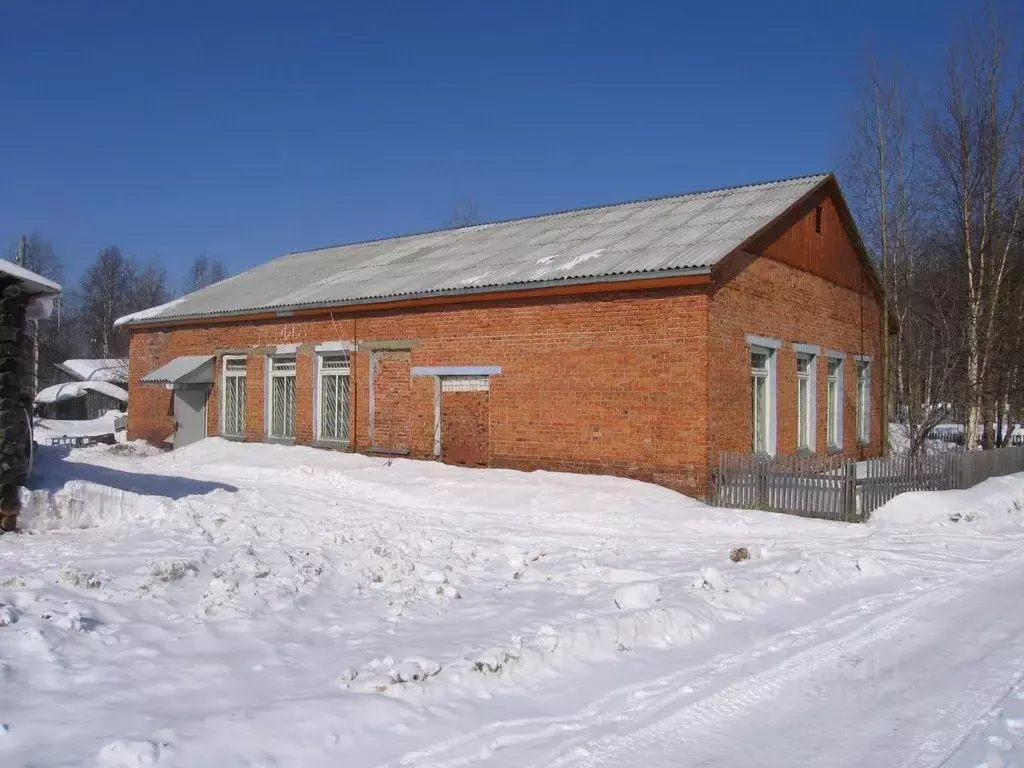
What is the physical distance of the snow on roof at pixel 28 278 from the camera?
34.2 ft

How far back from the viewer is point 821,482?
1319cm

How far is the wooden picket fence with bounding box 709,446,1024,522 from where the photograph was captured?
13062mm

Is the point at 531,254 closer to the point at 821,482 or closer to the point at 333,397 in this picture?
the point at 333,397

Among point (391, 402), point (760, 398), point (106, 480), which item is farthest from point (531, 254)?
point (106, 480)

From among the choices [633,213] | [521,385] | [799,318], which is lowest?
[521,385]

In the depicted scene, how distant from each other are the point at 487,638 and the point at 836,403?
15420 millimetres

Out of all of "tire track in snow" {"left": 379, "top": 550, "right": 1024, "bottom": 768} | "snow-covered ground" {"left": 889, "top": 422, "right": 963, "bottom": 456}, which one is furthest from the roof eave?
"snow-covered ground" {"left": 889, "top": 422, "right": 963, "bottom": 456}

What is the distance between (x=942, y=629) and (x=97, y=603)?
6.90 metres

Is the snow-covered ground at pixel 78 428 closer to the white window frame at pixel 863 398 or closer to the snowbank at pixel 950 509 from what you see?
the white window frame at pixel 863 398

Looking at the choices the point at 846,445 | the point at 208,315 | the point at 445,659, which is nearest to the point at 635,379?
the point at 846,445

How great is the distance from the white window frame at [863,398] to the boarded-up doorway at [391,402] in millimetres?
10694

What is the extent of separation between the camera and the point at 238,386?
73.7 feet

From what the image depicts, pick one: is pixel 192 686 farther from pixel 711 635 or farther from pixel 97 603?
pixel 711 635

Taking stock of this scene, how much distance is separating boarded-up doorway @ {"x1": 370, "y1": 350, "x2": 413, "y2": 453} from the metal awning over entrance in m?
5.93
